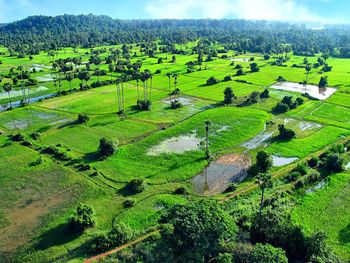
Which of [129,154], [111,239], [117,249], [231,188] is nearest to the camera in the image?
[117,249]

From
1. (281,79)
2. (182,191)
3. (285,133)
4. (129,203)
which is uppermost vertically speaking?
(281,79)

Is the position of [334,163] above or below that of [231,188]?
above

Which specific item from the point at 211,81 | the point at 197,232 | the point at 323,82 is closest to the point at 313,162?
the point at 197,232

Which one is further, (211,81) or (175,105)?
A: (211,81)

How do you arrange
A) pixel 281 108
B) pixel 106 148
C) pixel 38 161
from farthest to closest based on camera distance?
pixel 281 108 → pixel 106 148 → pixel 38 161

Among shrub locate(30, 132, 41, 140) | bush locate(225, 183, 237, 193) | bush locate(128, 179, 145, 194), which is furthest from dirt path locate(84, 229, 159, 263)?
shrub locate(30, 132, 41, 140)

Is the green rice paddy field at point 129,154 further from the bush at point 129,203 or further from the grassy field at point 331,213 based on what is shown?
the bush at point 129,203

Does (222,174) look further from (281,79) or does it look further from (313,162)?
(281,79)

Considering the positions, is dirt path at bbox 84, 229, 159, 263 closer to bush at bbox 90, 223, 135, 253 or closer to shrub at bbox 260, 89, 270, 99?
bush at bbox 90, 223, 135, 253

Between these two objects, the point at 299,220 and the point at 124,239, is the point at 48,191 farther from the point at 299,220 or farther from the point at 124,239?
the point at 299,220
